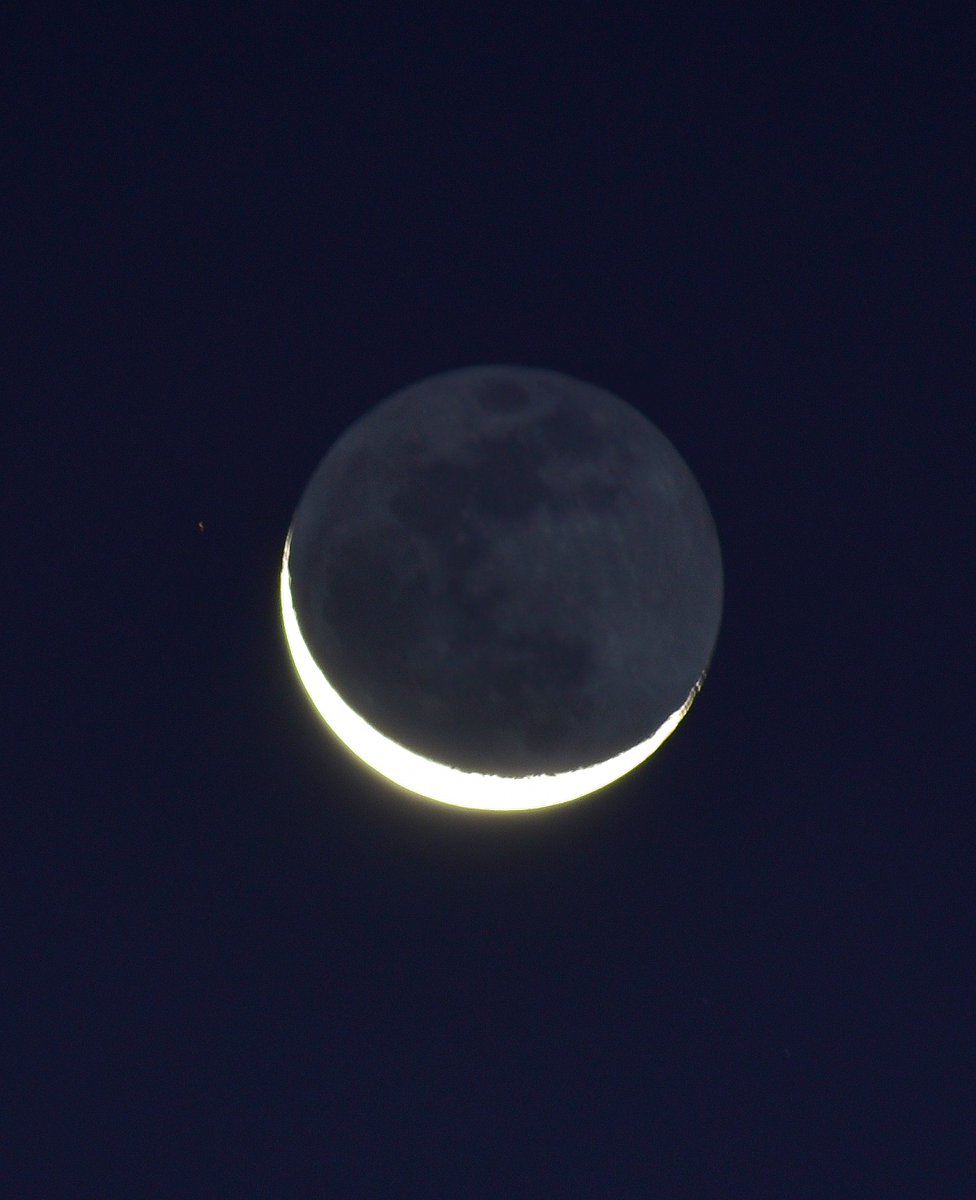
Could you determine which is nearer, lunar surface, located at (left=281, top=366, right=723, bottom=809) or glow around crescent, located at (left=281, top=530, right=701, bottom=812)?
lunar surface, located at (left=281, top=366, right=723, bottom=809)

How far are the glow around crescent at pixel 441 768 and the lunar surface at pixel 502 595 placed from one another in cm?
3

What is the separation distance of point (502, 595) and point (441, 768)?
151 centimetres

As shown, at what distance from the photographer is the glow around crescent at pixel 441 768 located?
34.7 feet

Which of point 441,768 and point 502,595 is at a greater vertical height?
point 502,595

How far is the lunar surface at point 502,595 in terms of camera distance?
10.1m

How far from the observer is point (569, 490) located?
1044 cm

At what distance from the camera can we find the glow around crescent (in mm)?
10570

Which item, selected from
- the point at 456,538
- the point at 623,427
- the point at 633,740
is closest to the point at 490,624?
the point at 456,538

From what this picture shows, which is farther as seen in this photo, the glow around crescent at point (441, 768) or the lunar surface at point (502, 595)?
the glow around crescent at point (441, 768)

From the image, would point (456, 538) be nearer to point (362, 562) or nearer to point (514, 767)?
point (362, 562)

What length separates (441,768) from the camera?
10.5 m

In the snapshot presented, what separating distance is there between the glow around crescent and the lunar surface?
26mm

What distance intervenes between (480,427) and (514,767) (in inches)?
108

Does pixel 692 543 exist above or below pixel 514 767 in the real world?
above
